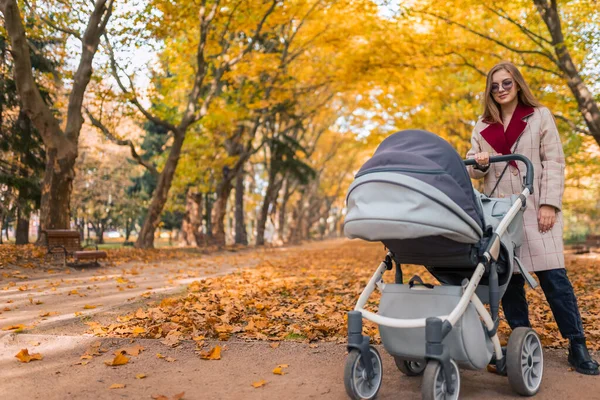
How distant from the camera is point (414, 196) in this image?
2812 mm

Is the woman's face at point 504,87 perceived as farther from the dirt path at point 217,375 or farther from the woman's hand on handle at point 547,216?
the dirt path at point 217,375

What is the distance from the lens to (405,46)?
13695 mm

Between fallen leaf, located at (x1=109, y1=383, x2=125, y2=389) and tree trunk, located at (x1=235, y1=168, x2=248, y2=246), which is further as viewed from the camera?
tree trunk, located at (x1=235, y1=168, x2=248, y2=246)

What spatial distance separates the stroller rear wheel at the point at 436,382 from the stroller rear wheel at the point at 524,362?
45cm

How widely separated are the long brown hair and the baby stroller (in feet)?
2.64

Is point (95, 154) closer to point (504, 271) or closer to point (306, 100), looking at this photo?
point (306, 100)

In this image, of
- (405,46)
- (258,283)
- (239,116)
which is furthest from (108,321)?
(239,116)

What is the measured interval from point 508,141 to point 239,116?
15735 mm

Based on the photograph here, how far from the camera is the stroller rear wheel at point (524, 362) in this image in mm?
3152

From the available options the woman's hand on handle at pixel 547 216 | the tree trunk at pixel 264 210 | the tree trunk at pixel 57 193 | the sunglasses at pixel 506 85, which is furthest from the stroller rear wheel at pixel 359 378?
the tree trunk at pixel 264 210

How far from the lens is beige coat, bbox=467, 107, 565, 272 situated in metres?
3.60

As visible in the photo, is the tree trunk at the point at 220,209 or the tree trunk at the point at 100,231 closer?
the tree trunk at the point at 220,209

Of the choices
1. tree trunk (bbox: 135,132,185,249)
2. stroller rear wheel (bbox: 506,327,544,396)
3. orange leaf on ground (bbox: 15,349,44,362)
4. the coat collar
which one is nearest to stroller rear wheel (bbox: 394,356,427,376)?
stroller rear wheel (bbox: 506,327,544,396)

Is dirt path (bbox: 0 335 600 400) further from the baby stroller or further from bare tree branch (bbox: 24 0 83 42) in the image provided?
bare tree branch (bbox: 24 0 83 42)
